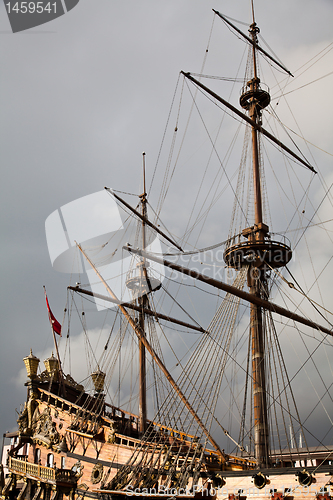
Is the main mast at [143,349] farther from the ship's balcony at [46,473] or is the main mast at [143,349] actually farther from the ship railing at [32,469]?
the ship railing at [32,469]

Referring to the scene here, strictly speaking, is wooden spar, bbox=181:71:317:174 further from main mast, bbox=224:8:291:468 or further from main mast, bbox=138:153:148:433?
main mast, bbox=138:153:148:433

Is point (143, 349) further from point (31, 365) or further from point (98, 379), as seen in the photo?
point (31, 365)

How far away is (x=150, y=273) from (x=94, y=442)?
1309cm

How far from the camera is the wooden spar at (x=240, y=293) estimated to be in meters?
19.1

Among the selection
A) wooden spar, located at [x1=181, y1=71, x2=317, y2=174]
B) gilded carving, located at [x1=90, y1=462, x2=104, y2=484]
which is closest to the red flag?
gilded carving, located at [x1=90, y1=462, x2=104, y2=484]

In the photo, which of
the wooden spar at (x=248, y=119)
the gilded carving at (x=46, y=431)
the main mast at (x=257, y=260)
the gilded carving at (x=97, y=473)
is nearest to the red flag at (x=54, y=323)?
the gilded carving at (x=46, y=431)

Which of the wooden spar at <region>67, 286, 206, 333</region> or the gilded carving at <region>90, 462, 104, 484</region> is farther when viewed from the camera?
the wooden spar at <region>67, 286, 206, 333</region>

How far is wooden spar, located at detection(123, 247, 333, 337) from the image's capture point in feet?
62.6

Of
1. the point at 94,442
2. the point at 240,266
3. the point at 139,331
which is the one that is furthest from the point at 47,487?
the point at 240,266

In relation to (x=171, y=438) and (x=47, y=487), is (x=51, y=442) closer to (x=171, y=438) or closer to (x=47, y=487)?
(x=47, y=487)

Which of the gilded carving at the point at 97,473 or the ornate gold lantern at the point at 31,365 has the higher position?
the ornate gold lantern at the point at 31,365

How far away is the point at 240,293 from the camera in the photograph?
20.2m

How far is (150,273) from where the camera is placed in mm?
33500

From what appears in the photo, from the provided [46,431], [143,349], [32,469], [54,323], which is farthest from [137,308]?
[32,469]
